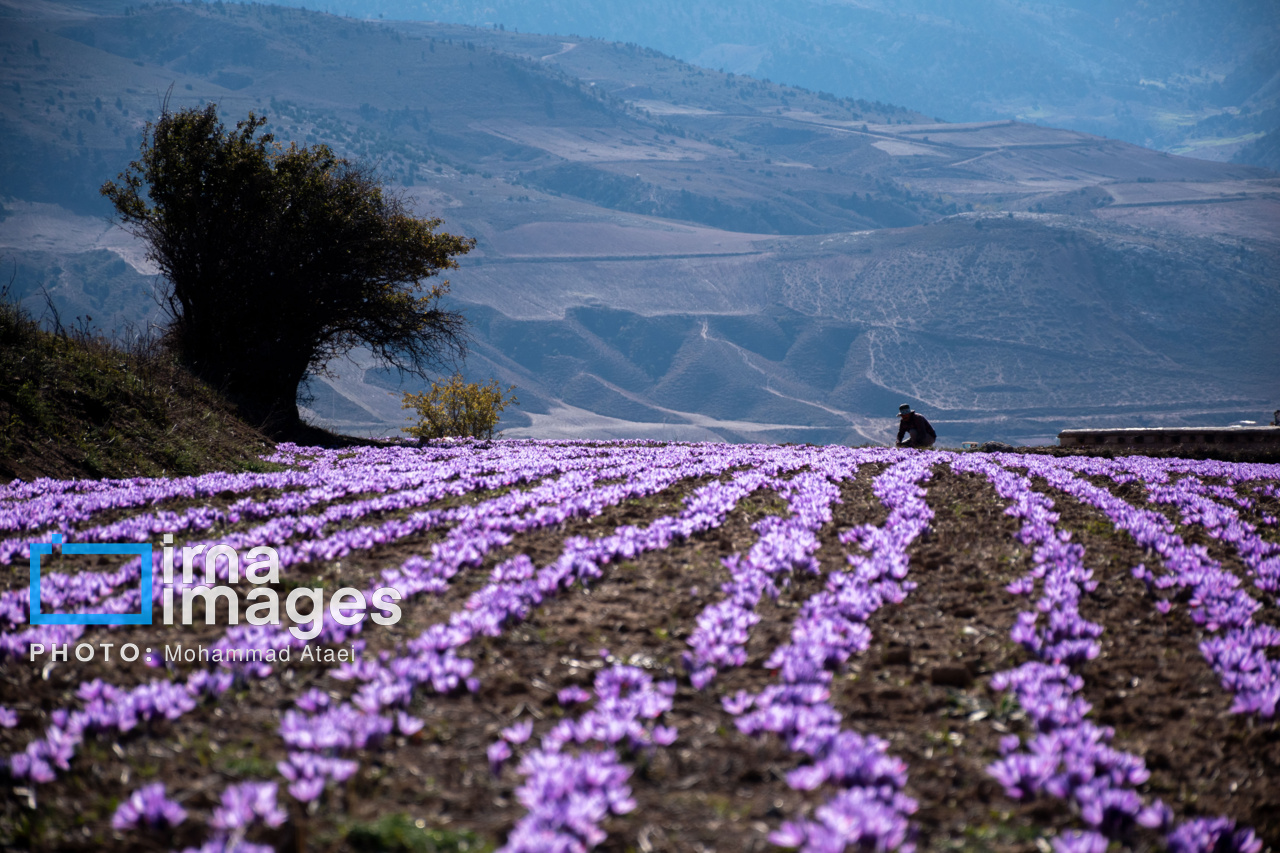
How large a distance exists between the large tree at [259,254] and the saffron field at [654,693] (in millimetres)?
15664

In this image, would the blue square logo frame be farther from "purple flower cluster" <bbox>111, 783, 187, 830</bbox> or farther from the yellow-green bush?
the yellow-green bush

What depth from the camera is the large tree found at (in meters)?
23.3

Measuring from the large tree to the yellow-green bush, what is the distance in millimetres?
17583

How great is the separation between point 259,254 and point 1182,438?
24.6m

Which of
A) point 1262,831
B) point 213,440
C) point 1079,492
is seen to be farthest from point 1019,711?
point 213,440

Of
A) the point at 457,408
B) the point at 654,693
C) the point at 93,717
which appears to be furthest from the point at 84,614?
Answer: the point at 457,408

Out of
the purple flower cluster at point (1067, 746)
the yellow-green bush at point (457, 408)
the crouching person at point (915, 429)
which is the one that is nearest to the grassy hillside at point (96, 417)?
the purple flower cluster at point (1067, 746)

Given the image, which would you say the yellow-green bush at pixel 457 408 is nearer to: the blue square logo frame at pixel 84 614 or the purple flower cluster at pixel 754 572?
the purple flower cluster at pixel 754 572

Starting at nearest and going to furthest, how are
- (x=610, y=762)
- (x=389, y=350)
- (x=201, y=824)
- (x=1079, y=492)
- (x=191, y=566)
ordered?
(x=201, y=824), (x=610, y=762), (x=191, y=566), (x=1079, y=492), (x=389, y=350)

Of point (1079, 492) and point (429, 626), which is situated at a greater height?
point (1079, 492)

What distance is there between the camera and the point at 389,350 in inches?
1127

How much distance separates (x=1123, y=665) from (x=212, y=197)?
2396cm

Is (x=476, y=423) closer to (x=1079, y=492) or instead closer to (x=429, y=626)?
(x=1079, y=492)

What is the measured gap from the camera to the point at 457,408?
45.9 meters
